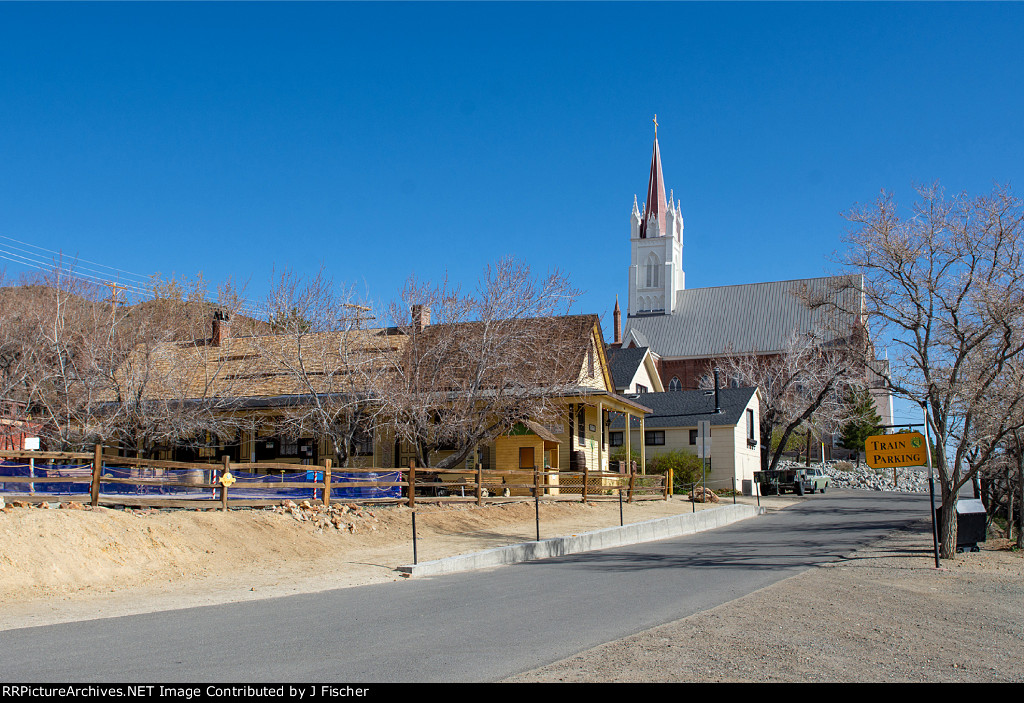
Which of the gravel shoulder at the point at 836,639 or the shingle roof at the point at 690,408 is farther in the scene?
the shingle roof at the point at 690,408

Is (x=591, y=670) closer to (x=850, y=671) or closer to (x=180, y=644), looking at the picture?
(x=850, y=671)

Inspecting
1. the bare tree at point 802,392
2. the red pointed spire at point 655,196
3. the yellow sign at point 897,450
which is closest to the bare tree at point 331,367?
the yellow sign at point 897,450

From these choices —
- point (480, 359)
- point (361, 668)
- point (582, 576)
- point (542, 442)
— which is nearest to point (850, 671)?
point (361, 668)

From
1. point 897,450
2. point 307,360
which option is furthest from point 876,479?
point 897,450

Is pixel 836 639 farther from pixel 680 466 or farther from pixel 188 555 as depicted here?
pixel 680 466

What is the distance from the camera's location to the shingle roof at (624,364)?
4994 centimetres

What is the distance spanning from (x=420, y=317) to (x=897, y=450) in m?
16.5

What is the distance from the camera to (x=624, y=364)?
51875 millimetres

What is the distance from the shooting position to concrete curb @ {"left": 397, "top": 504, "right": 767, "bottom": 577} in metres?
16.1

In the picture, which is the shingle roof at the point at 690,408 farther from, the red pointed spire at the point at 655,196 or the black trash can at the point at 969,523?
the red pointed spire at the point at 655,196

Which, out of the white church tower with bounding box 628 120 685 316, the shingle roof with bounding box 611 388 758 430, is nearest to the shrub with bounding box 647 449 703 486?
the shingle roof with bounding box 611 388 758 430

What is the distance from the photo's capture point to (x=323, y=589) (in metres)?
13.6

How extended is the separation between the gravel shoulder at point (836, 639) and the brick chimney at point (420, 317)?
1672 centimetres

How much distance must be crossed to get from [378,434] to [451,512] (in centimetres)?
633
